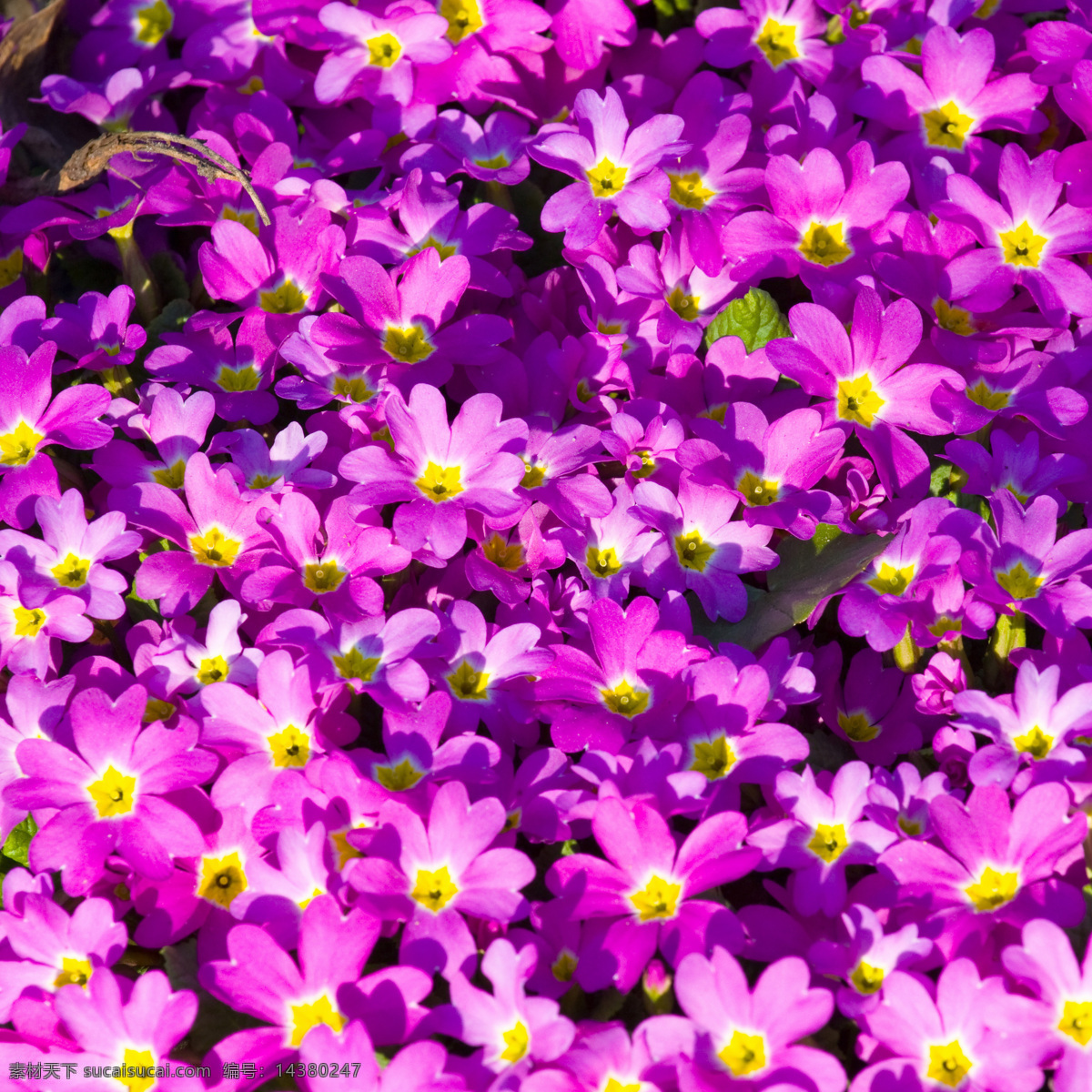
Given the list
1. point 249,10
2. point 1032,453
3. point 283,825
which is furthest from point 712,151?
A: point 283,825

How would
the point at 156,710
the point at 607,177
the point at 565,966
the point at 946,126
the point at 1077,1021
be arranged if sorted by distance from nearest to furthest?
the point at 1077,1021 → the point at 565,966 → the point at 156,710 → the point at 607,177 → the point at 946,126

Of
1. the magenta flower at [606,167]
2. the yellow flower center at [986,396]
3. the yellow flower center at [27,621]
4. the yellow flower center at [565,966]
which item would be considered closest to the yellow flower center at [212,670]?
the yellow flower center at [27,621]

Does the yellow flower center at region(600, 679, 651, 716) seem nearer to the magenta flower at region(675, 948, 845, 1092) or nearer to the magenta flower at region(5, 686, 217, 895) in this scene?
the magenta flower at region(675, 948, 845, 1092)

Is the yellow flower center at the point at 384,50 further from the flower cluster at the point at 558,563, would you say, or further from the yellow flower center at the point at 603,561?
the yellow flower center at the point at 603,561

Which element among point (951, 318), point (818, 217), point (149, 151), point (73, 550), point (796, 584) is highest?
point (149, 151)

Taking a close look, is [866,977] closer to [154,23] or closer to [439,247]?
[439,247]

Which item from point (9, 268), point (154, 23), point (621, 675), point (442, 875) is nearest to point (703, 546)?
point (621, 675)

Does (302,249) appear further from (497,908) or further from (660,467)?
(497,908)

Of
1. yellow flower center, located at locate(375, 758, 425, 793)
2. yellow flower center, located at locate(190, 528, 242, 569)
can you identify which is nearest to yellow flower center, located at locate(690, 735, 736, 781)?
yellow flower center, located at locate(375, 758, 425, 793)
